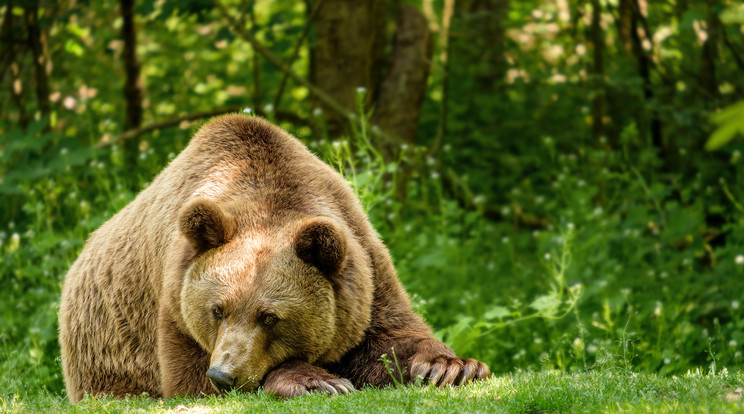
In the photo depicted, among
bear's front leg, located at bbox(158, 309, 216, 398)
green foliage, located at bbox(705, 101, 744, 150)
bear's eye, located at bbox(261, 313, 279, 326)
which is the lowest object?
bear's front leg, located at bbox(158, 309, 216, 398)

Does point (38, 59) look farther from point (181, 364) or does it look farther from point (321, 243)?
point (321, 243)

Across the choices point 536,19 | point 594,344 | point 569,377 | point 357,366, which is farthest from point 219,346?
point 536,19

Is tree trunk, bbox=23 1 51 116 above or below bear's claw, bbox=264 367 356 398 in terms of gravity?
above

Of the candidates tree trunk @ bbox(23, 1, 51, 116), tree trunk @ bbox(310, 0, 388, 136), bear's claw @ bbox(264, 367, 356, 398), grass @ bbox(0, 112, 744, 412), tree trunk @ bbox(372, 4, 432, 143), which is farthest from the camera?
tree trunk @ bbox(23, 1, 51, 116)

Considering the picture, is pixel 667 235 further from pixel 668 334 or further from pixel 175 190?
pixel 175 190

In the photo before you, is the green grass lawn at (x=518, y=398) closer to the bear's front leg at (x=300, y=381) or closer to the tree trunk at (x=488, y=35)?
the bear's front leg at (x=300, y=381)

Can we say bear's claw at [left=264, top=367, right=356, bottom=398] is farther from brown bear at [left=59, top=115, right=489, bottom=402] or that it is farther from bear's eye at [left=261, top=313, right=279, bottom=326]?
bear's eye at [left=261, top=313, right=279, bottom=326]

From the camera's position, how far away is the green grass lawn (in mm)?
3846

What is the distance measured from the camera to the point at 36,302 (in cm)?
815

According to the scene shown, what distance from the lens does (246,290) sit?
14.9 ft

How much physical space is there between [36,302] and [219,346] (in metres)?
4.48

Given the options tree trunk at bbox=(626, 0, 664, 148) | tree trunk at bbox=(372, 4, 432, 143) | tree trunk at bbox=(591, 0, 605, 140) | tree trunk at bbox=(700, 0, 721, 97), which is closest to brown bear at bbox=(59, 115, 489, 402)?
tree trunk at bbox=(372, 4, 432, 143)

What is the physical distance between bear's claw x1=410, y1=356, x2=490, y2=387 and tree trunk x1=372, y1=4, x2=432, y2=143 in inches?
234

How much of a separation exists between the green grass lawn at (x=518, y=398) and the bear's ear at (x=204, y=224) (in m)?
0.88
